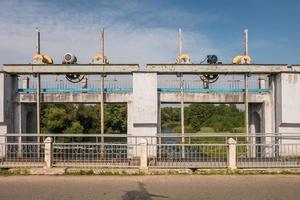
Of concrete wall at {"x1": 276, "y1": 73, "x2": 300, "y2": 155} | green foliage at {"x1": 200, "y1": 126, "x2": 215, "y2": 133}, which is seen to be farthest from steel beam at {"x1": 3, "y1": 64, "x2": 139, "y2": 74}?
green foliage at {"x1": 200, "y1": 126, "x2": 215, "y2": 133}

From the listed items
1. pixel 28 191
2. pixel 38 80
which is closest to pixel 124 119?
pixel 38 80

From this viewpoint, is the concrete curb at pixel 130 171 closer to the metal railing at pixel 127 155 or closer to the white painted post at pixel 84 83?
the metal railing at pixel 127 155

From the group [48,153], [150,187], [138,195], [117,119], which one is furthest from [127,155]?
[117,119]

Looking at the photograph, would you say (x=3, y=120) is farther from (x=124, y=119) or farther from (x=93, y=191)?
(x=124, y=119)

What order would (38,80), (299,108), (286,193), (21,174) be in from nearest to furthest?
(286,193), (21,174), (299,108), (38,80)

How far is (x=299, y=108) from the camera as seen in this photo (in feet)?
49.9

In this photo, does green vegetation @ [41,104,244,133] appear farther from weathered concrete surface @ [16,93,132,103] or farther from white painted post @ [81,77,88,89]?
white painted post @ [81,77,88,89]

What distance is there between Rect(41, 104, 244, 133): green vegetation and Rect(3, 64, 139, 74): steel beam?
1656cm

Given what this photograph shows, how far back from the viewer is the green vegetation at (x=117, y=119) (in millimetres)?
32719

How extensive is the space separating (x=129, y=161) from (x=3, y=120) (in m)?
7.07

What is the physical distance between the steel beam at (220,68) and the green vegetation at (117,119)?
57.6ft

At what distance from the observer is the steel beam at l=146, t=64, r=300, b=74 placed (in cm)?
1573

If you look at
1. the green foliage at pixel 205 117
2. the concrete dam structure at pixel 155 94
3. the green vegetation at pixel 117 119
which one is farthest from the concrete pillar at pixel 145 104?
the green foliage at pixel 205 117

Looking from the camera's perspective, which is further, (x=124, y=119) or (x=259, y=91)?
(x=124, y=119)
